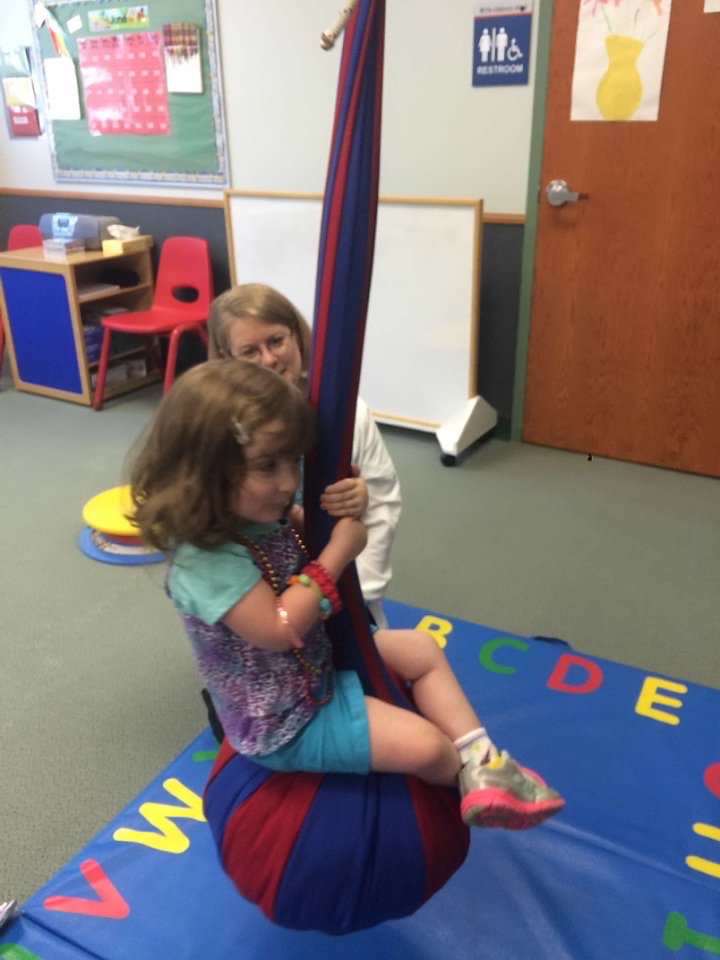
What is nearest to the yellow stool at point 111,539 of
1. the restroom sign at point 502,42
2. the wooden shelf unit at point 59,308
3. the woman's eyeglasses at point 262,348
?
the woman's eyeglasses at point 262,348

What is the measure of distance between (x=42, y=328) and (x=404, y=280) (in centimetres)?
186

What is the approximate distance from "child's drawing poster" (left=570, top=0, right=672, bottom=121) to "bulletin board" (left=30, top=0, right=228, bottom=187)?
168 centimetres

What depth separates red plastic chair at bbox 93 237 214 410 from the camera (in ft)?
12.6

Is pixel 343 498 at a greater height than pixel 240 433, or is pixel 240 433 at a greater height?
pixel 240 433

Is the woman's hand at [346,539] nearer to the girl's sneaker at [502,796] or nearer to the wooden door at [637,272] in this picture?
the girl's sneaker at [502,796]

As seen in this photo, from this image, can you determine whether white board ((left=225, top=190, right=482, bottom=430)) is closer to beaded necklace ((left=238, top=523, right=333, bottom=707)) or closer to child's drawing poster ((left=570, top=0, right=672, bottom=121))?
child's drawing poster ((left=570, top=0, right=672, bottom=121))

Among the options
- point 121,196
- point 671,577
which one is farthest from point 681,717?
point 121,196

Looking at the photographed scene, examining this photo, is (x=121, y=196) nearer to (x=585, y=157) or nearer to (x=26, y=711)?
(x=585, y=157)

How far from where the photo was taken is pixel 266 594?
98cm

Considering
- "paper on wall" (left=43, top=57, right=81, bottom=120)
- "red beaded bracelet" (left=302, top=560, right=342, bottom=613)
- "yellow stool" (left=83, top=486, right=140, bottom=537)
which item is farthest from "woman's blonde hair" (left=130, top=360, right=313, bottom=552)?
"paper on wall" (left=43, top=57, right=81, bottom=120)

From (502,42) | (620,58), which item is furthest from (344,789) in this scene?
(502,42)

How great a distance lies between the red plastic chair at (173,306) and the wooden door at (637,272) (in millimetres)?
1625

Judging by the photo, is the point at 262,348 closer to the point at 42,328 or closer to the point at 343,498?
the point at 343,498

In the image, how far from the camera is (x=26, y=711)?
1995 millimetres
